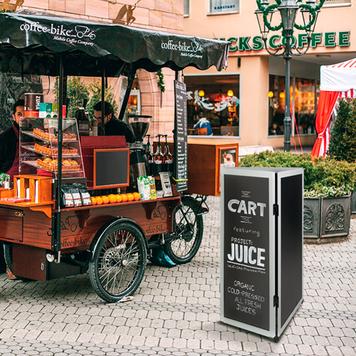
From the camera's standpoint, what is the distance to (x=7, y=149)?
23.5 ft

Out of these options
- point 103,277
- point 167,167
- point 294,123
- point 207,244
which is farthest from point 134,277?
point 294,123

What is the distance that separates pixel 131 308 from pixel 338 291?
2.20 m

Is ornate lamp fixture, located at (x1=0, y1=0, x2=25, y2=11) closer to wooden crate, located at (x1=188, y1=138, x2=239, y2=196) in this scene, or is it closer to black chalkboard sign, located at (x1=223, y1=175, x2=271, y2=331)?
wooden crate, located at (x1=188, y1=138, x2=239, y2=196)

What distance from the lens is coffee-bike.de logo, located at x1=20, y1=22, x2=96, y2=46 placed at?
570 centimetres

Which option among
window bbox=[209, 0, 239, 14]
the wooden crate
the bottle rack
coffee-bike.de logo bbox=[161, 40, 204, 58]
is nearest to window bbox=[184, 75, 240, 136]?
window bbox=[209, 0, 239, 14]

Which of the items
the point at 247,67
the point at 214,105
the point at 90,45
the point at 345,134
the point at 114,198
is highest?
the point at 247,67

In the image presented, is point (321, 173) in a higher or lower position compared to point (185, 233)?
higher

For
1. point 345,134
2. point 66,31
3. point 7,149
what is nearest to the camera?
point 66,31

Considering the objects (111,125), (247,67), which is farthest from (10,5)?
(247,67)

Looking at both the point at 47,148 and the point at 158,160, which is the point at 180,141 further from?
the point at 47,148

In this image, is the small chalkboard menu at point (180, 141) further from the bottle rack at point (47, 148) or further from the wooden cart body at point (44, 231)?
the bottle rack at point (47, 148)

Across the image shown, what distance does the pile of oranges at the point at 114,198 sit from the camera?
261 inches

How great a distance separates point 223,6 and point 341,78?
13942 mm

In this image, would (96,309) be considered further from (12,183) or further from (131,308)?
(12,183)
